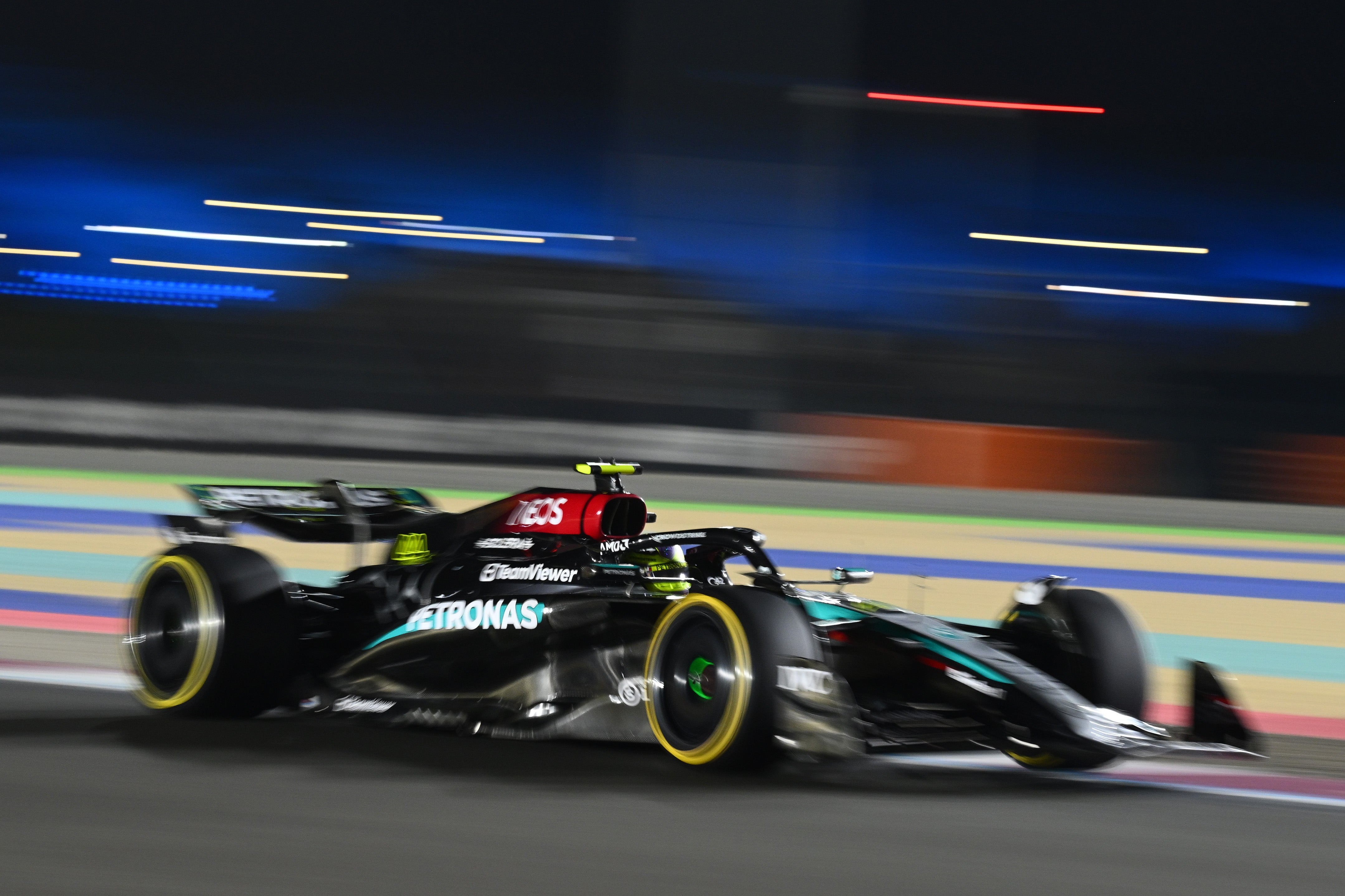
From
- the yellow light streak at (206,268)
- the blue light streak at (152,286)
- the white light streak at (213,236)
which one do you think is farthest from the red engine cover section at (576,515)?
the white light streak at (213,236)

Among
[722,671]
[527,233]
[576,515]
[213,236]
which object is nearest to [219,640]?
[576,515]

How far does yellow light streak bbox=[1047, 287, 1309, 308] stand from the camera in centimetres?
2408

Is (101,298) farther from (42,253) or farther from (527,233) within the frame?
(527,233)

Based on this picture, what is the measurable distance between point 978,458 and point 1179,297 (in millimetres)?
7874

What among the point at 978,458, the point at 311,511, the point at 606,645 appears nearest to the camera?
the point at 606,645

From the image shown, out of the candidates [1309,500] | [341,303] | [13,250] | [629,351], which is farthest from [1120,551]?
[13,250]

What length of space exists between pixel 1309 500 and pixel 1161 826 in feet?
56.1

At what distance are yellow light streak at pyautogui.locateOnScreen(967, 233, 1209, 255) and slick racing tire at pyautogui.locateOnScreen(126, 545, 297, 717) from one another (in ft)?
70.0

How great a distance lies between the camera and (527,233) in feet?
80.2

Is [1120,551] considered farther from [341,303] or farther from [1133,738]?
[341,303]

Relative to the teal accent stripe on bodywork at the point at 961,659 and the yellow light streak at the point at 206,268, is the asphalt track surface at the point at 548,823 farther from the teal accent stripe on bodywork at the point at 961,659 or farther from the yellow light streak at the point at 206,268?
the yellow light streak at the point at 206,268

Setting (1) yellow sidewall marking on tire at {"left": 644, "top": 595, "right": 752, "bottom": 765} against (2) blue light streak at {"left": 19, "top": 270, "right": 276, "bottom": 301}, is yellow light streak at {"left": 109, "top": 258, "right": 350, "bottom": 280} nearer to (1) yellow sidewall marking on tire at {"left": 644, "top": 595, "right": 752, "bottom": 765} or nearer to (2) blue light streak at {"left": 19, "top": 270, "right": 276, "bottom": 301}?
(2) blue light streak at {"left": 19, "top": 270, "right": 276, "bottom": 301}

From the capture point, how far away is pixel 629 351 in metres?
20.4

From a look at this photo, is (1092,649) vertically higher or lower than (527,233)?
lower
